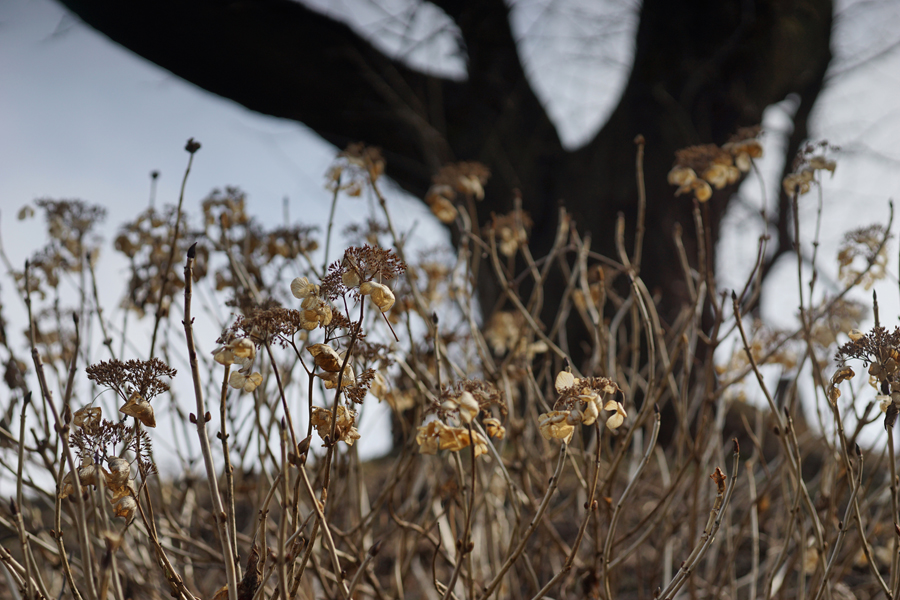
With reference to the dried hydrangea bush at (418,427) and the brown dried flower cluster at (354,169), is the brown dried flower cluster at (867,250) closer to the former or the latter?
the dried hydrangea bush at (418,427)

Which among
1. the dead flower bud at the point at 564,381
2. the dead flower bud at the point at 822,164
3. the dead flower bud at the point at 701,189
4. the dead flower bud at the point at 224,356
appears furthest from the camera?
the dead flower bud at the point at 701,189

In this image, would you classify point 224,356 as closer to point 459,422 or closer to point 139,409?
point 139,409

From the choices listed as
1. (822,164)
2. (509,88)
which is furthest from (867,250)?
(509,88)

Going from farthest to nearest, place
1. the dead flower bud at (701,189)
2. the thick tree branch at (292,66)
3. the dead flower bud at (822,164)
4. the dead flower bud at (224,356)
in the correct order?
the thick tree branch at (292,66) → the dead flower bud at (701,189) → the dead flower bud at (822,164) → the dead flower bud at (224,356)

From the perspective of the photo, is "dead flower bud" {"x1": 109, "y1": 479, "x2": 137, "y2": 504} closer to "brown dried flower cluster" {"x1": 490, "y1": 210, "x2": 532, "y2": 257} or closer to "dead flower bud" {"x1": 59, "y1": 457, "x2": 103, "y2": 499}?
"dead flower bud" {"x1": 59, "y1": 457, "x2": 103, "y2": 499}

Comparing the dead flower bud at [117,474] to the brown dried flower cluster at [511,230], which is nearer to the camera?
the dead flower bud at [117,474]

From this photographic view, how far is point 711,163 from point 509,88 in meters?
2.98

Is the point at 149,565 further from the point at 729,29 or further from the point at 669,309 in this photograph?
the point at 729,29

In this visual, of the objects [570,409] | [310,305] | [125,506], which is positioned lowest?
[125,506]

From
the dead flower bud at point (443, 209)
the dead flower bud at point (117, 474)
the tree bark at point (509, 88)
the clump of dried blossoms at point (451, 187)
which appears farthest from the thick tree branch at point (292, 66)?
the dead flower bud at point (117, 474)

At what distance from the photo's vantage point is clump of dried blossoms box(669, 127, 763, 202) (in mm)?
1498

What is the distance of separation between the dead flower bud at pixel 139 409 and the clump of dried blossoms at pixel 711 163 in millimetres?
1230

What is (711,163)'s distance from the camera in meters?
1.51

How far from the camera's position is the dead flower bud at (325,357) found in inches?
29.6
